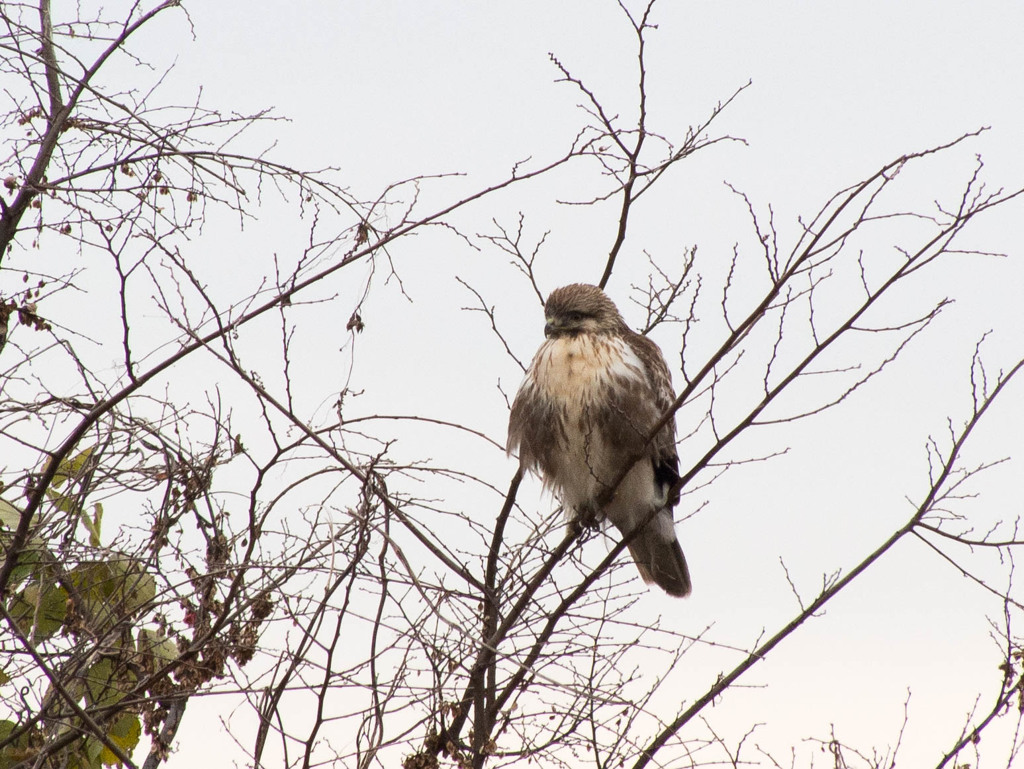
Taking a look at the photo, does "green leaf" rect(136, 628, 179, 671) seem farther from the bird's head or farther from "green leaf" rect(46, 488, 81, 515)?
the bird's head

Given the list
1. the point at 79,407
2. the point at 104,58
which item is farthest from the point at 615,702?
the point at 104,58

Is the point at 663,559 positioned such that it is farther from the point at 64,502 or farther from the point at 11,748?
the point at 11,748

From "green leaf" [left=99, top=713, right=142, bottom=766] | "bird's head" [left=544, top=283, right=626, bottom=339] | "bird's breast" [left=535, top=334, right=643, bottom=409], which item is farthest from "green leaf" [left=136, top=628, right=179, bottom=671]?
"bird's head" [left=544, top=283, right=626, bottom=339]

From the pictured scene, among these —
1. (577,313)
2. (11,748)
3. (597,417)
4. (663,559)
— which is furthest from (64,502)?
(663,559)

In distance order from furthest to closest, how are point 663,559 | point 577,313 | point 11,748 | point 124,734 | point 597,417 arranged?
point 663,559
point 577,313
point 597,417
point 124,734
point 11,748

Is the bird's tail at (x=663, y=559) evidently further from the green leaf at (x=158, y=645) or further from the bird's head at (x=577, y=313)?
the green leaf at (x=158, y=645)

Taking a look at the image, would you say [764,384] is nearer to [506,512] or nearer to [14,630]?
[506,512]

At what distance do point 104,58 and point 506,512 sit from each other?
207cm

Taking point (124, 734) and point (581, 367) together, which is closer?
point (124, 734)

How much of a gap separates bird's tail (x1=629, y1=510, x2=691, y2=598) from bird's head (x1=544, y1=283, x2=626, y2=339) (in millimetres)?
857

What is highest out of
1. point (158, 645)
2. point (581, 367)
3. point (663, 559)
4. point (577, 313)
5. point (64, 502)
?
point (577, 313)

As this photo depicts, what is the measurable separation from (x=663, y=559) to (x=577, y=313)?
1.12 m

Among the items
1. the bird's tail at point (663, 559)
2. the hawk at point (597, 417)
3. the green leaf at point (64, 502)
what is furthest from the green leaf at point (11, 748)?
the bird's tail at point (663, 559)

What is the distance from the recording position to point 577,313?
16.9ft
